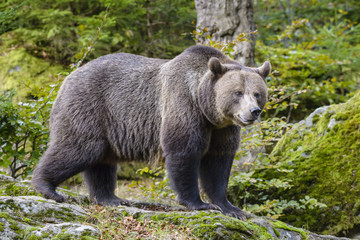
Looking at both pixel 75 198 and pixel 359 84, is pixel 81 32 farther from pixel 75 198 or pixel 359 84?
pixel 359 84

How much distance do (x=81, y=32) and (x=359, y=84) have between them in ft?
24.3

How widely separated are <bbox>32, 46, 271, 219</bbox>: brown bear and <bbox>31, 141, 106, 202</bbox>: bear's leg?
0.01 metres

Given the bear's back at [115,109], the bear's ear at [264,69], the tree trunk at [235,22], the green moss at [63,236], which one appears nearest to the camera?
the green moss at [63,236]

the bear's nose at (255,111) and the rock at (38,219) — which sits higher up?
the bear's nose at (255,111)

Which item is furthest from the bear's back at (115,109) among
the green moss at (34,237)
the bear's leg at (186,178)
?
the green moss at (34,237)

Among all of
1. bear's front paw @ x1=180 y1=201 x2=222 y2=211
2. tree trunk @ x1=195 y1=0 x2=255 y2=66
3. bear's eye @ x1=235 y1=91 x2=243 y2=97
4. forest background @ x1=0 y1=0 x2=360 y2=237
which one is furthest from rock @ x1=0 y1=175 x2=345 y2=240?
forest background @ x1=0 y1=0 x2=360 y2=237

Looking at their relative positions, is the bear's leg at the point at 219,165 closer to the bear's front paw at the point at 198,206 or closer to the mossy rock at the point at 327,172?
the bear's front paw at the point at 198,206

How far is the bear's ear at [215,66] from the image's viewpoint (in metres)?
5.30

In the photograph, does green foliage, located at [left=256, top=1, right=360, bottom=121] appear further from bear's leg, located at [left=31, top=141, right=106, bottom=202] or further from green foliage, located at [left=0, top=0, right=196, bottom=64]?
bear's leg, located at [left=31, top=141, right=106, bottom=202]

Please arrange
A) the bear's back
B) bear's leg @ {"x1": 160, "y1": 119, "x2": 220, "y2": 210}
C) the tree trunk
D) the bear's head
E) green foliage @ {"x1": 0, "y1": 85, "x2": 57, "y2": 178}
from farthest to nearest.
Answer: the tree trunk, green foliage @ {"x1": 0, "y1": 85, "x2": 57, "y2": 178}, the bear's back, bear's leg @ {"x1": 160, "y1": 119, "x2": 220, "y2": 210}, the bear's head

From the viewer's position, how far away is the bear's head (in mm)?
5207

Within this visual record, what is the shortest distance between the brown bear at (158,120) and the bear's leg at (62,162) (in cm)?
1

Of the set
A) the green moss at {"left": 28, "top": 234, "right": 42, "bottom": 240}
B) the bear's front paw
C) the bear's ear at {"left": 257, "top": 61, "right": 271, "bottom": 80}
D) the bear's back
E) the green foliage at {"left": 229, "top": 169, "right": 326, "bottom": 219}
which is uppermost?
the bear's ear at {"left": 257, "top": 61, "right": 271, "bottom": 80}

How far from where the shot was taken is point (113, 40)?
10.4 meters
